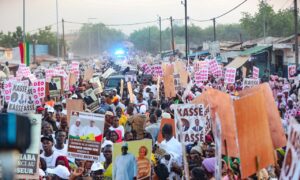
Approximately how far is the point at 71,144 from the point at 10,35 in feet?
257

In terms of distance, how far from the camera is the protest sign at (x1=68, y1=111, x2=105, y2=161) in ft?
23.4

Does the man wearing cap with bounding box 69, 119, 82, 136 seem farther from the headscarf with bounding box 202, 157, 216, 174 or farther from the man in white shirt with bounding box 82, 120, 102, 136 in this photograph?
the headscarf with bounding box 202, 157, 216, 174

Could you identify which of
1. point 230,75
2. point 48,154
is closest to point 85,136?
point 48,154

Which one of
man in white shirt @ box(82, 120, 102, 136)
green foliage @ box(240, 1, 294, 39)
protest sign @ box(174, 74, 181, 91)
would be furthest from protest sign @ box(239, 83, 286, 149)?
green foliage @ box(240, 1, 294, 39)

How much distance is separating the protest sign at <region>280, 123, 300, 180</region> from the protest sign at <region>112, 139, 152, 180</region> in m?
3.15

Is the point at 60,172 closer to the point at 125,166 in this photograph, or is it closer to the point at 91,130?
the point at 125,166

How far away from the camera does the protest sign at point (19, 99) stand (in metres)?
11.7

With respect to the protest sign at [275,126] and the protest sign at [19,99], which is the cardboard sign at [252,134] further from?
the protest sign at [19,99]

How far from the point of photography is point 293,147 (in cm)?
324

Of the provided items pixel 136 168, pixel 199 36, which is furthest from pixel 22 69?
pixel 199 36

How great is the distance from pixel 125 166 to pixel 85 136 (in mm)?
1360

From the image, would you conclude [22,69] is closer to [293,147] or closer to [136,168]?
[136,168]

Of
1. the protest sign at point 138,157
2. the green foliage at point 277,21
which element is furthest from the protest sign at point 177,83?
the green foliage at point 277,21

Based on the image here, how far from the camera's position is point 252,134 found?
180 inches
